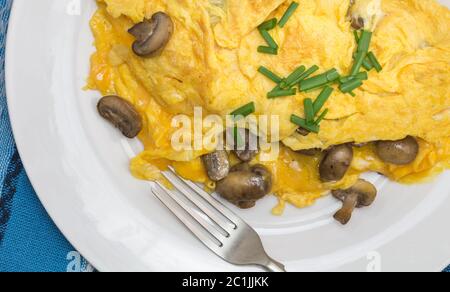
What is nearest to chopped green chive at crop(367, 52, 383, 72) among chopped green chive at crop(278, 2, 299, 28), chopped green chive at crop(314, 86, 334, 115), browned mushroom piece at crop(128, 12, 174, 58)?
chopped green chive at crop(314, 86, 334, 115)

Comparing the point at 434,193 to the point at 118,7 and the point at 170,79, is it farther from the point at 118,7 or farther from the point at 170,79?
the point at 118,7

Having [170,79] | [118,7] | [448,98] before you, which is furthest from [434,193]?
[118,7]

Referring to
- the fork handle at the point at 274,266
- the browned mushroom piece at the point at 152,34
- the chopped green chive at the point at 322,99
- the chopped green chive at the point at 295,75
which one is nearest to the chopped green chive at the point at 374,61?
the chopped green chive at the point at 322,99

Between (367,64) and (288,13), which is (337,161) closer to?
(367,64)

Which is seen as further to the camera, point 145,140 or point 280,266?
point 145,140

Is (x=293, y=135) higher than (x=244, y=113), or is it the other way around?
(x=244, y=113)

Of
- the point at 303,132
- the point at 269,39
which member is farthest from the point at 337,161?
the point at 269,39
